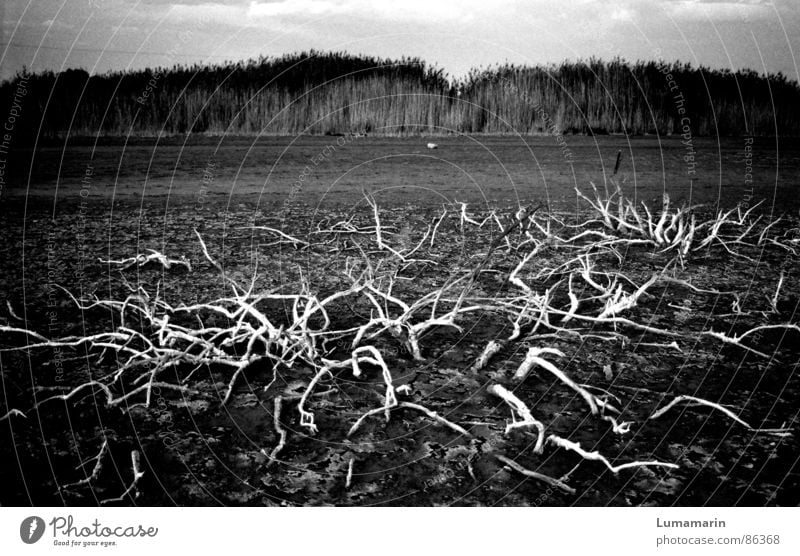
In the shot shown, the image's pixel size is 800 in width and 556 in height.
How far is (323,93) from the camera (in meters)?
5.42

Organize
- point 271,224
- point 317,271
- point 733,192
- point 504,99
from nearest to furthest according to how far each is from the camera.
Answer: point 317,271, point 271,224, point 504,99, point 733,192

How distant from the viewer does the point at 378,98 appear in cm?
543

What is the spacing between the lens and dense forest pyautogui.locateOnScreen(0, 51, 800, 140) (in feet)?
16.8

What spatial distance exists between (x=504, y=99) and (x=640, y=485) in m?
3.78

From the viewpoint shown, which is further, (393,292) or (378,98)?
(378,98)

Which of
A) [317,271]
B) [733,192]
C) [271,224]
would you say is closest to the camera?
[317,271]

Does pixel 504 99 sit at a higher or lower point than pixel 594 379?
higher

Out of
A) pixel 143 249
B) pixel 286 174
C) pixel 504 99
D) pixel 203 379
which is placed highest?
pixel 504 99

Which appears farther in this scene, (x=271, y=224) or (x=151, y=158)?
(x=151, y=158)

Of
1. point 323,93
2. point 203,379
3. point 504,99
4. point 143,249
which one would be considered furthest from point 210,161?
point 203,379

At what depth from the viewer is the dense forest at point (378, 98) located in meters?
5.11

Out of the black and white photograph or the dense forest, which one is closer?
the black and white photograph

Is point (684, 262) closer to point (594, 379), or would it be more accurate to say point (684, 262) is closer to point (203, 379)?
point (594, 379)

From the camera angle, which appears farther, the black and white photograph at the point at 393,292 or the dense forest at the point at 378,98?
the dense forest at the point at 378,98
